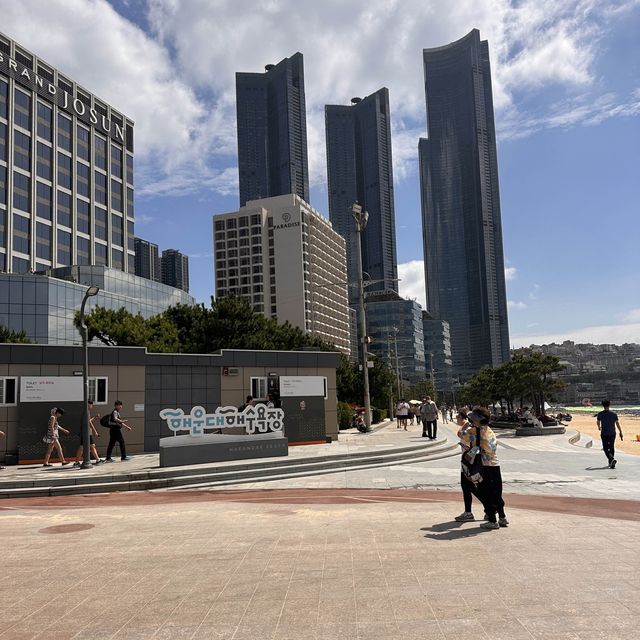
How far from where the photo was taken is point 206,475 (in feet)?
46.5

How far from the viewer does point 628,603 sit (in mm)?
4809

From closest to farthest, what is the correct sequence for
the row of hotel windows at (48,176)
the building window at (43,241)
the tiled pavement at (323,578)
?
the tiled pavement at (323,578) → the row of hotel windows at (48,176) → the building window at (43,241)

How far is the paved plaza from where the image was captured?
454cm

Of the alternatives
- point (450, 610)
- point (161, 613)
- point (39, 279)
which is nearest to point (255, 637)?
point (161, 613)

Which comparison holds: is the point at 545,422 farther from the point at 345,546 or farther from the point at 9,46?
the point at 9,46

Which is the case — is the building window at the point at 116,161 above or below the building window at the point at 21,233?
above

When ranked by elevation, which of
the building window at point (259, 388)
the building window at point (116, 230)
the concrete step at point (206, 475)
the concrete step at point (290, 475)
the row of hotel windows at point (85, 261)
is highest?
the building window at point (116, 230)

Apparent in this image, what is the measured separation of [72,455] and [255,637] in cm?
1514

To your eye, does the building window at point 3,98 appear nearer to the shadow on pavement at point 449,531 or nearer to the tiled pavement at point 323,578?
the tiled pavement at point 323,578

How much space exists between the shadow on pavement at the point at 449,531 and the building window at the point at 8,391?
13961 millimetres

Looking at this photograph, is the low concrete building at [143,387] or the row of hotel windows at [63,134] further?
the row of hotel windows at [63,134]

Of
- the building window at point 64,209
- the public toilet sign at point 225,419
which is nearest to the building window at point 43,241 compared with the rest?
the building window at point 64,209

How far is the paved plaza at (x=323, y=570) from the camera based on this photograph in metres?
4.54

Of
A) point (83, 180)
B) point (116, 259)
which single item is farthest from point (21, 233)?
point (116, 259)
